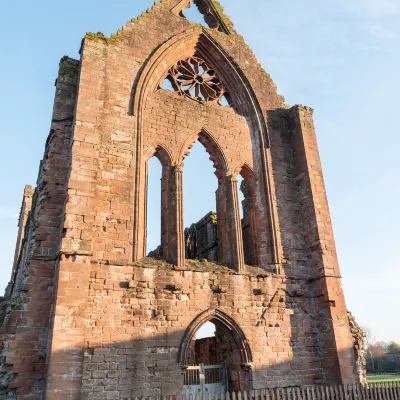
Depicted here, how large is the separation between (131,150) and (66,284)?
12.3ft

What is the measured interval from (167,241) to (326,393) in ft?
16.0

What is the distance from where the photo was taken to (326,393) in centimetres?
840

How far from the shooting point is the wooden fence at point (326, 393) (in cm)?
800

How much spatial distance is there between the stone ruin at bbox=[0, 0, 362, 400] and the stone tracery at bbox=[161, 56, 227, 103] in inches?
1.9

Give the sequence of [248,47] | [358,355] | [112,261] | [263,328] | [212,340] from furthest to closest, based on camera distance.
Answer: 1. [212,340]
2. [248,47]
3. [358,355]
4. [263,328]
5. [112,261]

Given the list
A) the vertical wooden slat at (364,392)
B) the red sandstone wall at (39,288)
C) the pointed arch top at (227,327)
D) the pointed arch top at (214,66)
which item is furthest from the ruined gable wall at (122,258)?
the vertical wooden slat at (364,392)

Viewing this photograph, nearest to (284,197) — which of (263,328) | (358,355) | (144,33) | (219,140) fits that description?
(219,140)

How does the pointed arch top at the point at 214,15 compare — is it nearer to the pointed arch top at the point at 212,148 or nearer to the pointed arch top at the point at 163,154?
the pointed arch top at the point at 212,148

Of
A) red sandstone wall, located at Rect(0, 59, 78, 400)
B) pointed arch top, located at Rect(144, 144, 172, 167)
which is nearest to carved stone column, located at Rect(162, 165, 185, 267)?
pointed arch top, located at Rect(144, 144, 172, 167)

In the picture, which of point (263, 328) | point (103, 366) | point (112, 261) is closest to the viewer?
point (103, 366)

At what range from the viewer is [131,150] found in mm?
9719

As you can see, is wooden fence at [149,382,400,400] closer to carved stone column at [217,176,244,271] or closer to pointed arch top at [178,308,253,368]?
pointed arch top at [178,308,253,368]

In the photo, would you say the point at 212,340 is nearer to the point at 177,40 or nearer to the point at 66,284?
the point at 66,284

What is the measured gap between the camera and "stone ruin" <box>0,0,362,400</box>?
7555mm
